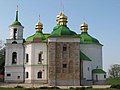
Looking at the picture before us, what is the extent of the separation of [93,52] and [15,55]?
553 inches

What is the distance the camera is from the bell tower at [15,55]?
4484 centimetres

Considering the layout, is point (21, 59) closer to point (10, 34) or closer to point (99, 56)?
point (10, 34)

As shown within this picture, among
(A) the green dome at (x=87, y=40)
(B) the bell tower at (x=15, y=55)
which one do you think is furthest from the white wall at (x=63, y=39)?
(B) the bell tower at (x=15, y=55)

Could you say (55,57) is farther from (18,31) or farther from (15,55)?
(18,31)

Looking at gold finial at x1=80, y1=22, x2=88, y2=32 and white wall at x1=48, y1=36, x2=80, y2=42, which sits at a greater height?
gold finial at x1=80, y1=22, x2=88, y2=32

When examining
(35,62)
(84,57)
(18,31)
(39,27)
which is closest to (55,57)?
(35,62)

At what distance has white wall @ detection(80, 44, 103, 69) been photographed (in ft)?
153

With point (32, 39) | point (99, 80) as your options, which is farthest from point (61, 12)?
point (99, 80)

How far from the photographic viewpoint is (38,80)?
140ft

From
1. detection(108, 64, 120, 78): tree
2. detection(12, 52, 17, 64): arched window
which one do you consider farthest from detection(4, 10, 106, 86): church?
detection(108, 64, 120, 78): tree

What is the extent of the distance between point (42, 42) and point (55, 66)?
18.6ft

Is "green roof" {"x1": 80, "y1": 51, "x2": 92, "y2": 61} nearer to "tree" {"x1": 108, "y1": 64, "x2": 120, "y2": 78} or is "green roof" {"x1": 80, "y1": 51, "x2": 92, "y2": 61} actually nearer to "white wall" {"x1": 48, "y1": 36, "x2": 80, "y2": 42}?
"white wall" {"x1": 48, "y1": 36, "x2": 80, "y2": 42}

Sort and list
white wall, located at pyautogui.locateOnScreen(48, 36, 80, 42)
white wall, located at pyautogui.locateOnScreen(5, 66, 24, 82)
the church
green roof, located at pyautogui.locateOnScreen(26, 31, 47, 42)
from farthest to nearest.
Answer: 1. green roof, located at pyautogui.locateOnScreen(26, 31, 47, 42)
2. white wall, located at pyautogui.locateOnScreen(5, 66, 24, 82)
3. white wall, located at pyautogui.locateOnScreen(48, 36, 80, 42)
4. the church

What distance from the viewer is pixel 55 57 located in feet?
131
